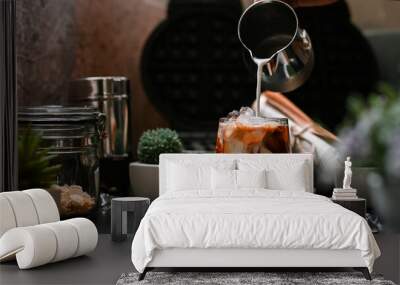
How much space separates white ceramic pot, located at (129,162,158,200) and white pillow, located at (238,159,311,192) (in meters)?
1.62

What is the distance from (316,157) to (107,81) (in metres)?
2.11

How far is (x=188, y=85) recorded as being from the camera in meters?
7.90

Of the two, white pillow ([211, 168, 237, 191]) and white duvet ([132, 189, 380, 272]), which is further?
white pillow ([211, 168, 237, 191])

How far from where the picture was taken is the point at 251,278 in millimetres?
4285

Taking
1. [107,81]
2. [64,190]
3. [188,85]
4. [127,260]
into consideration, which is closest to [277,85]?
[188,85]

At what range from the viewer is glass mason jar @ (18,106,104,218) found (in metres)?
6.19

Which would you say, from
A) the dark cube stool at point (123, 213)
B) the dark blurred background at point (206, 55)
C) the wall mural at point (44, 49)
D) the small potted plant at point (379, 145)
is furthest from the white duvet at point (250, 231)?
the dark blurred background at point (206, 55)

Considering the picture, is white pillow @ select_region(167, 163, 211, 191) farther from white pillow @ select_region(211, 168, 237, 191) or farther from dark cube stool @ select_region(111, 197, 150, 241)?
dark cube stool @ select_region(111, 197, 150, 241)

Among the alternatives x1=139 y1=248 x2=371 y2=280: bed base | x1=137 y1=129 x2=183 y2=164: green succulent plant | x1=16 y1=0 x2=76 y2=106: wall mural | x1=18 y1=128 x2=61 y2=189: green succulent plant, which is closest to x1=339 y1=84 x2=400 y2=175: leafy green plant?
x1=137 y1=129 x2=183 y2=164: green succulent plant

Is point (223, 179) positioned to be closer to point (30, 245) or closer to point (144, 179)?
point (30, 245)

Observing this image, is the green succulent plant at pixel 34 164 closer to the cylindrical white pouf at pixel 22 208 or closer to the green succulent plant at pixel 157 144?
the green succulent plant at pixel 157 144

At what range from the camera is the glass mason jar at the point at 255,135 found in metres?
5.54

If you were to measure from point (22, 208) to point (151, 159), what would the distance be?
2.34m

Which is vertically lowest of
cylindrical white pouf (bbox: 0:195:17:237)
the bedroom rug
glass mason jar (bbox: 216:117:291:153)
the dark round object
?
the bedroom rug
